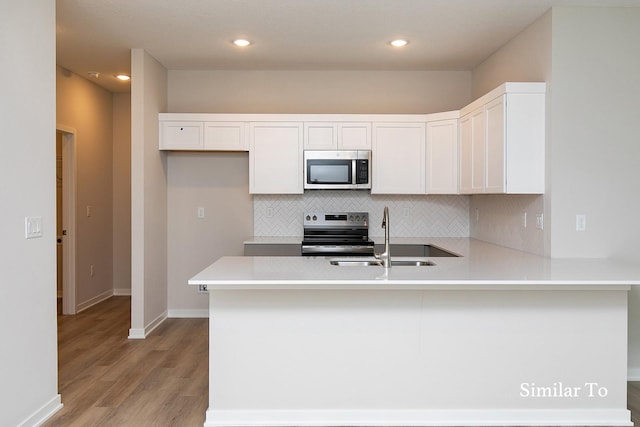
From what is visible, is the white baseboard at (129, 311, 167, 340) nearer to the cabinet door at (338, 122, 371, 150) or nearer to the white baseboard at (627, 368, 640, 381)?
the cabinet door at (338, 122, 371, 150)

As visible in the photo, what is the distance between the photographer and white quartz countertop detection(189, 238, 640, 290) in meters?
2.53

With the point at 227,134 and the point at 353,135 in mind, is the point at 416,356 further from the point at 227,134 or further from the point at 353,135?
the point at 227,134

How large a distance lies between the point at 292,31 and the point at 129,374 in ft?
9.41

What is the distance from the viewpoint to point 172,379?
3.58 metres

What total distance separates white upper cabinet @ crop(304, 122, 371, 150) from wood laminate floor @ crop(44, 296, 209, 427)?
6.83 feet

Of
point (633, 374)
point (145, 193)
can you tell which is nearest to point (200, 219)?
point (145, 193)

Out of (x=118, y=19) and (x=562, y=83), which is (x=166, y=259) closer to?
(x=118, y=19)

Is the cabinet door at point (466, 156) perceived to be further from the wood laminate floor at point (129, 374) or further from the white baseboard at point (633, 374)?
the wood laminate floor at point (129, 374)

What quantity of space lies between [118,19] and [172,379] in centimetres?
265

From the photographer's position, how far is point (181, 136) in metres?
5.00

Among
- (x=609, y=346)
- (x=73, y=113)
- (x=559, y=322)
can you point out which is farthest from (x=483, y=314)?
(x=73, y=113)
